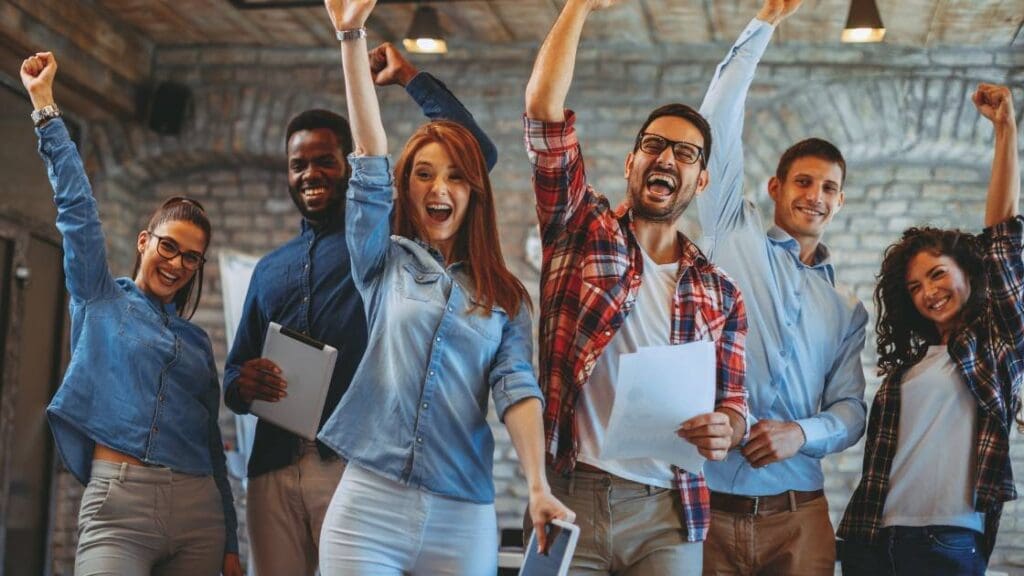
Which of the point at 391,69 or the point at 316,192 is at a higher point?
the point at 391,69

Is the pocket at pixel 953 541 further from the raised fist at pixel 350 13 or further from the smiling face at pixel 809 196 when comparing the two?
the raised fist at pixel 350 13

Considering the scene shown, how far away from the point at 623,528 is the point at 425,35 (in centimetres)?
324

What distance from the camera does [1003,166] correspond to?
293 centimetres

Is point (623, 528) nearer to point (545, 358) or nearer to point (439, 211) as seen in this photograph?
point (545, 358)

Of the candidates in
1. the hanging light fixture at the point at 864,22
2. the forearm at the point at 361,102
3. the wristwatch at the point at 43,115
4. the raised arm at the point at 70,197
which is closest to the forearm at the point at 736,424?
the forearm at the point at 361,102

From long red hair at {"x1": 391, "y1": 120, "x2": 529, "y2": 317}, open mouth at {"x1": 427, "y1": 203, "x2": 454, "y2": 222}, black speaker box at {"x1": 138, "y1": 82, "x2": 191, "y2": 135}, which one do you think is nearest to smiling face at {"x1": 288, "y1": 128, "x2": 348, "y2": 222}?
long red hair at {"x1": 391, "y1": 120, "x2": 529, "y2": 317}

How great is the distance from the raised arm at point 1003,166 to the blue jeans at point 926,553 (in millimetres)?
767

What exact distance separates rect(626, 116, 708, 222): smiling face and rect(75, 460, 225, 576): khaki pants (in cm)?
119

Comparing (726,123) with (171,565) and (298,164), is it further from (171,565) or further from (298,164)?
(171,565)

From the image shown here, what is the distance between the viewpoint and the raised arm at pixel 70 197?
2.60m

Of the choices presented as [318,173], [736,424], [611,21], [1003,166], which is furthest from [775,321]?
[611,21]

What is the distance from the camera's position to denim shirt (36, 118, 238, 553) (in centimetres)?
262

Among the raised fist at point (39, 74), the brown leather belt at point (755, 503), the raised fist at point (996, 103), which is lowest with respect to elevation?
the brown leather belt at point (755, 503)

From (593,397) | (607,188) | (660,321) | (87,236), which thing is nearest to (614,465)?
(593,397)
